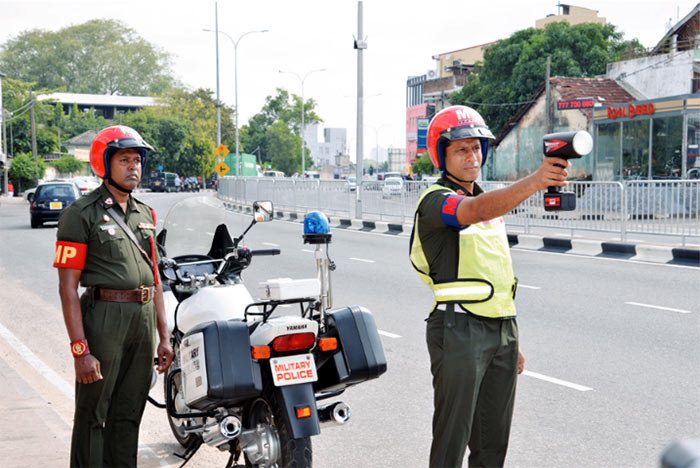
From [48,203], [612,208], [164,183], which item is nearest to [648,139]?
[612,208]

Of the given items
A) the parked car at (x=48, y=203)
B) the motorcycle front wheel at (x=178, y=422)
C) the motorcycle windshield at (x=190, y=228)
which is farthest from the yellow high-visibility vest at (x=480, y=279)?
the parked car at (x=48, y=203)

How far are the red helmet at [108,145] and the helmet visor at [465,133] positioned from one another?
1465mm

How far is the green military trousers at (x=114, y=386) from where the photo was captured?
3428 millimetres

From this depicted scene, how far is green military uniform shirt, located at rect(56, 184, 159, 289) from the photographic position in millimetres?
3369

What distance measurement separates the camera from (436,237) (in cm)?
302

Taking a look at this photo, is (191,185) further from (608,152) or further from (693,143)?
(693,143)

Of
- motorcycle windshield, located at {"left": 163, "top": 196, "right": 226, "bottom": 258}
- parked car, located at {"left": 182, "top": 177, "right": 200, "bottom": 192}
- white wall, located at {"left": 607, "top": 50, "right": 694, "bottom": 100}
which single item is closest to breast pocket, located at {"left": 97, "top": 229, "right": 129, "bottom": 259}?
motorcycle windshield, located at {"left": 163, "top": 196, "right": 226, "bottom": 258}

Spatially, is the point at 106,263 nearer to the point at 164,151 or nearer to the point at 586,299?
the point at 586,299

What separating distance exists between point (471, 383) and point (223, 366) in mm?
1098

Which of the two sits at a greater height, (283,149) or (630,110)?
(283,149)

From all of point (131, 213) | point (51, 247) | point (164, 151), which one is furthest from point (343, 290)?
point (164, 151)

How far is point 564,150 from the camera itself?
2.46 metres

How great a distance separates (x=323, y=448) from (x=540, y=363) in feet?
8.24

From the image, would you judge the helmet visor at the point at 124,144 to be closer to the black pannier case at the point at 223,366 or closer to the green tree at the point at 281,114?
the black pannier case at the point at 223,366
